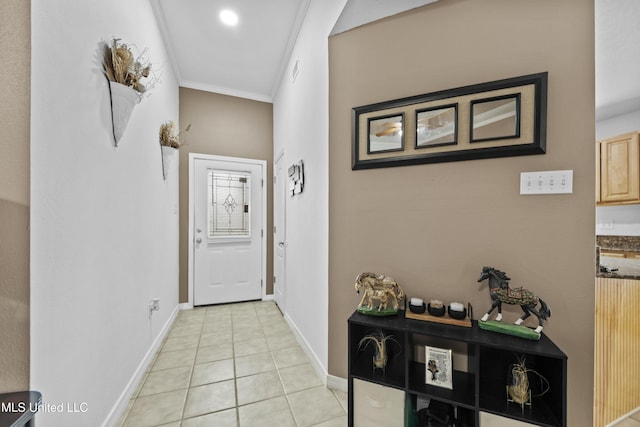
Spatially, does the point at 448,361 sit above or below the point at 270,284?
above

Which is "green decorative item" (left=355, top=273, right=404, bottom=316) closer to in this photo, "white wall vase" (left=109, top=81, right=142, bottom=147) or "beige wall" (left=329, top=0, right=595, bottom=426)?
"beige wall" (left=329, top=0, right=595, bottom=426)

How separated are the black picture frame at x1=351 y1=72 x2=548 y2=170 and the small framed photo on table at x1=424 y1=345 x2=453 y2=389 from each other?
103 centimetres

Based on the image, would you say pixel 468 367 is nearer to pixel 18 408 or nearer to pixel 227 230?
pixel 18 408

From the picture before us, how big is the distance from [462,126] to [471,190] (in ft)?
1.16

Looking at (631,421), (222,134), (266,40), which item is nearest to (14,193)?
(266,40)

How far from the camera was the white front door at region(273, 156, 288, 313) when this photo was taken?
3076 millimetres

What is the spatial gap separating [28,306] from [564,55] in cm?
245

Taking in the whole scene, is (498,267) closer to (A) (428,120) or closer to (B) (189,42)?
(A) (428,120)

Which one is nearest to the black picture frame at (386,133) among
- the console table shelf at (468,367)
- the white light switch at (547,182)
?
the white light switch at (547,182)

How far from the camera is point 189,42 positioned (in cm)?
263

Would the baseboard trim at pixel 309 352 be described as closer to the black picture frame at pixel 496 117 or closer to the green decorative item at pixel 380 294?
the green decorative item at pixel 380 294

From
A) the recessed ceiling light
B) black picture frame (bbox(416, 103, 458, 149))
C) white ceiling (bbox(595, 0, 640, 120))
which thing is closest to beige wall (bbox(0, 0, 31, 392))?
black picture frame (bbox(416, 103, 458, 149))

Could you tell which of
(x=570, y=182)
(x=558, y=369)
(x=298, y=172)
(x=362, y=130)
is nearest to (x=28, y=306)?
(x=362, y=130)

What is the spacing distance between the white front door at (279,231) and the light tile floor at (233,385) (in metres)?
0.66
